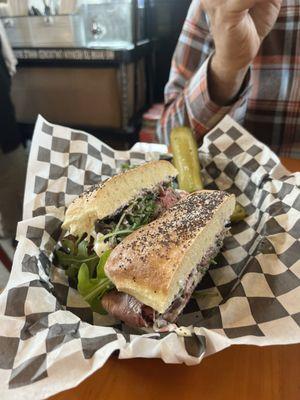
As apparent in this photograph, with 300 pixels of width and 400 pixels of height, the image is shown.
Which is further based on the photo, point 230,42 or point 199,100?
point 199,100

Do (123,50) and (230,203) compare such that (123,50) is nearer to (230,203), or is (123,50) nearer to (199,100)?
(199,100)

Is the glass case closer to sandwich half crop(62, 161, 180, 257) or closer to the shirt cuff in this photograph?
the shirt cuff

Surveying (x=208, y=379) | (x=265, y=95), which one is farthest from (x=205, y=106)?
(x=208, y=379)

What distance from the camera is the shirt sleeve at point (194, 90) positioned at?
145cm

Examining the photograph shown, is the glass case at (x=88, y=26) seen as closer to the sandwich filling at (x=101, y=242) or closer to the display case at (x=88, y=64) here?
the display case at (x=88, y=64)

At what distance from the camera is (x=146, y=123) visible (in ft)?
9.07

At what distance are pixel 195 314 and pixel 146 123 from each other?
2152 millimetres

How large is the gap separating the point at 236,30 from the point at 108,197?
0.75 m

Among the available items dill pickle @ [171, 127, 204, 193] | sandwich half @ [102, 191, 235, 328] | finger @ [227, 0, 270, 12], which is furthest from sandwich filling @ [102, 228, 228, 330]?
finger @ [227, 0, 270, 12]

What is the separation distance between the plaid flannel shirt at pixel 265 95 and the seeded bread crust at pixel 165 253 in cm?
67

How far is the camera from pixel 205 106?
4.78ft

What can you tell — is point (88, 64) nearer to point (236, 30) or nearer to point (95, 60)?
point (95, 60)

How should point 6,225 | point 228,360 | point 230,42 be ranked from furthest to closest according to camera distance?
point 6,225 < point 230,42 < point 228,360

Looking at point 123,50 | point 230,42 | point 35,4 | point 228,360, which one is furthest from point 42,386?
point 35,4
